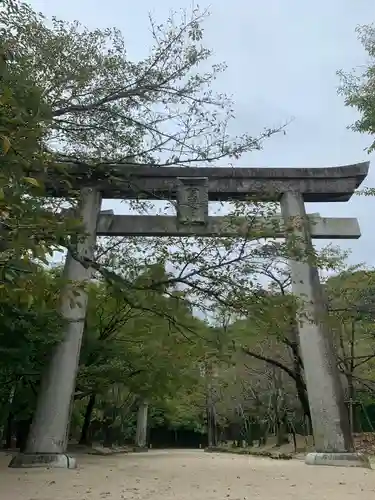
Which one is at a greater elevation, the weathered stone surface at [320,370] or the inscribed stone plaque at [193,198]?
the inscribed stone plaque at [193,198]

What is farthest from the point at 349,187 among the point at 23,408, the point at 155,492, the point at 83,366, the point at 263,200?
the point at 23,408

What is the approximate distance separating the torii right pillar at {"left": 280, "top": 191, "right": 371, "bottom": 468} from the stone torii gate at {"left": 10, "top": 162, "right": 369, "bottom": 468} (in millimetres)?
12

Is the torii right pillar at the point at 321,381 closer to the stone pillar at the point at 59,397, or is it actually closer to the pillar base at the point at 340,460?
the pillar base at the point at 340,460

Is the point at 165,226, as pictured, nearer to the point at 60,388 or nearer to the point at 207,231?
the point at 207,231

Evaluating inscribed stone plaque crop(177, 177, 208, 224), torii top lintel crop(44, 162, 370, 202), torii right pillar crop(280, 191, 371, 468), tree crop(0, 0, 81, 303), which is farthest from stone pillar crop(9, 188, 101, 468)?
tree crop(0, 0, 81, 303)

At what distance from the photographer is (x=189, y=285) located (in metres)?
3.96

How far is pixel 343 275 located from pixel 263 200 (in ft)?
24.3

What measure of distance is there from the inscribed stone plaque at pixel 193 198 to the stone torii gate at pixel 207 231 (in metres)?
0.02

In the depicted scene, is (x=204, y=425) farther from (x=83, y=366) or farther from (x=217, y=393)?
(x=83, y=366)

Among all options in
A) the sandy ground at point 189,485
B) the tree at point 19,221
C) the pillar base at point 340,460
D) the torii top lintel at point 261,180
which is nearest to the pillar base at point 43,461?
the sandy ground at point 189,485

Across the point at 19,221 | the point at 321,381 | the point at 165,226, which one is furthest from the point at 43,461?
the point at 19,221

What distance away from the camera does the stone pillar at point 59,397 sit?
587cm

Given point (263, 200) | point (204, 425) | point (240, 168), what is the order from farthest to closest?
point (204, 425) < point (240, 168) < point (263, 200)

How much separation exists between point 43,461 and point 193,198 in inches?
160
